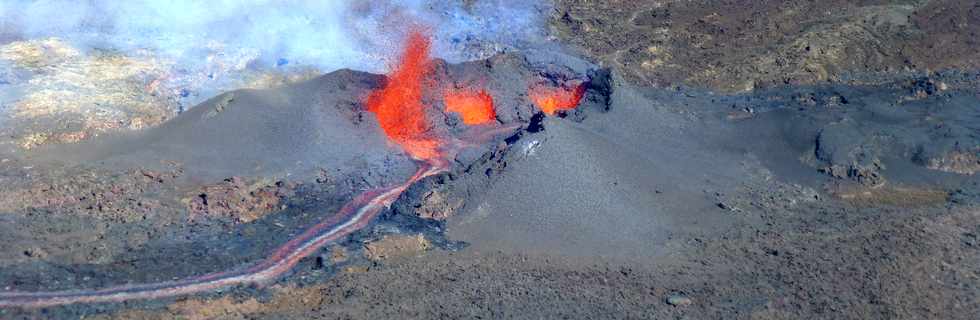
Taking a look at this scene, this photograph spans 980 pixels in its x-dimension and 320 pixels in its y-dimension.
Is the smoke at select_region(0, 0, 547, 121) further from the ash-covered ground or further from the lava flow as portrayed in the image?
the ash-covered ground

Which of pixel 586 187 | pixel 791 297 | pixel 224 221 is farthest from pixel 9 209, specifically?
pixel 791 297

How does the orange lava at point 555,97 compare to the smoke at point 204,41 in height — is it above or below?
below

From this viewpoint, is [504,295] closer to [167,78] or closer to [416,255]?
[416,255]

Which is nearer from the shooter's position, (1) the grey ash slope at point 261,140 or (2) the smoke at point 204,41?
(1) the grey ash slope at point 261,140

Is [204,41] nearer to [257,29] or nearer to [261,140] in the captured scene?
[257,29]

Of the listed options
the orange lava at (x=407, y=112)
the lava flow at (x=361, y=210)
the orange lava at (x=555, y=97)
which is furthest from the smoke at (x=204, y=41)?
the orange lava at (x=555, y=97)

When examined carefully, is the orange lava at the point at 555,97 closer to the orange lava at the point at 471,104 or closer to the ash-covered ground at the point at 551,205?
the ash-covered ground at the point at 551,205
